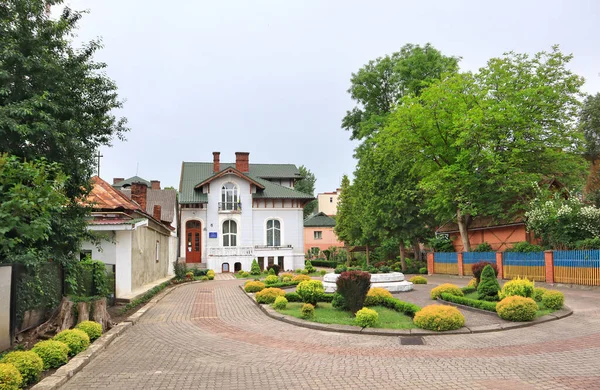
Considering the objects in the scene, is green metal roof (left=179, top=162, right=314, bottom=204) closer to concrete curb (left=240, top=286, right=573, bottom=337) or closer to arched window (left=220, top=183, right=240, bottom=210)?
arched window (left=220, top=183, right=240, bottom=210)

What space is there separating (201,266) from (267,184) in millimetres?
10670

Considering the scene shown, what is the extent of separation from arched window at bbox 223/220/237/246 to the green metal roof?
3.21 meters

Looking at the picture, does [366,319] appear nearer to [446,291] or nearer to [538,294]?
[446,291]

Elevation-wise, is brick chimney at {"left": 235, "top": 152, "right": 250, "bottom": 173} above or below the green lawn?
above

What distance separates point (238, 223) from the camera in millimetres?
43062

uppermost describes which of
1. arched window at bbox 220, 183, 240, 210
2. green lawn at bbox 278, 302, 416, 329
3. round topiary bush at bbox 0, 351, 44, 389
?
arched window at bbox 220, 183, 240, 210

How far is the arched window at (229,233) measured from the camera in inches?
1703

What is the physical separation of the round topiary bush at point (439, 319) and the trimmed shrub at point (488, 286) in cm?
360

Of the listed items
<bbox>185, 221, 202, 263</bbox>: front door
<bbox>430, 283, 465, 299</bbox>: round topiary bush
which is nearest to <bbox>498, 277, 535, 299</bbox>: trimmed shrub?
<bbox>430, 283, 465, 299</bbox>: round topiary bush

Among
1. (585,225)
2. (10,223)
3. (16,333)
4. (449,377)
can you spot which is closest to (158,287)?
(16,333)

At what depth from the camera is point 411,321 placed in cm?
1241

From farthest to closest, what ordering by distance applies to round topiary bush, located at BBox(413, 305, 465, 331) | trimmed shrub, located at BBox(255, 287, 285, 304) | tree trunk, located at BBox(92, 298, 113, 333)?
trimmed shrub, located at BBox(255, 287, 285, 304), tree trunk, located at BBox(92, 298, 113, 333), round topiary bush, located at BBox(413, 305, 465, 331)

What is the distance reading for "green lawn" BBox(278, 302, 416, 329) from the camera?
11.8 metres

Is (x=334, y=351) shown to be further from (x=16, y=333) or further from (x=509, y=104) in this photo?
(x=509, y=104)
